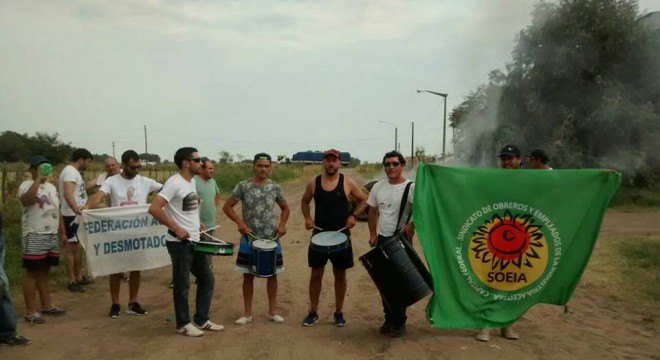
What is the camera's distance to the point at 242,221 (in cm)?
662

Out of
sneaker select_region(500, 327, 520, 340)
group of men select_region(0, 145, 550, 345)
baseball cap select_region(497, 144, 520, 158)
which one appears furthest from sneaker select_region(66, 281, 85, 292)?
baseball cap select_region(497, 144, 520, 158)

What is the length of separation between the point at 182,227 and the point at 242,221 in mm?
733

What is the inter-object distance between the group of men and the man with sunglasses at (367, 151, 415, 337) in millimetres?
11

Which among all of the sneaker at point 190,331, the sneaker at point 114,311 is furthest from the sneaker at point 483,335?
the sneaker at point 114,311

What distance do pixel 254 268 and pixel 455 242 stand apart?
2.26m

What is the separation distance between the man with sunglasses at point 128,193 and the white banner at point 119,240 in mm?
112

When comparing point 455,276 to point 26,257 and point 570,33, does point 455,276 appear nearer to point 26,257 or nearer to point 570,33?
point 26,257

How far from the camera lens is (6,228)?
42.7 ft

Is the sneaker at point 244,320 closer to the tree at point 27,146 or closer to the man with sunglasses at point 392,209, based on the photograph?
the man with sunglasses at point 392,209

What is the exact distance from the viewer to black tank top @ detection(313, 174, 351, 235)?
651 centimetres

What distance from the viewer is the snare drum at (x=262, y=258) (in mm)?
6531

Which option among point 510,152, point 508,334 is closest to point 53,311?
point 508,334

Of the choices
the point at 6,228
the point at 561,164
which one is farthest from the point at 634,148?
A: the point at 6,228

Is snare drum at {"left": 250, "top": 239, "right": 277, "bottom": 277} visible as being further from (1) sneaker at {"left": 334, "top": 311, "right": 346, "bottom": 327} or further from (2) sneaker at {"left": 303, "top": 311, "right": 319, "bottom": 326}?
(1) sneaker at {"left": 334, "top": 311, "right": 346, "bottom": 327}
